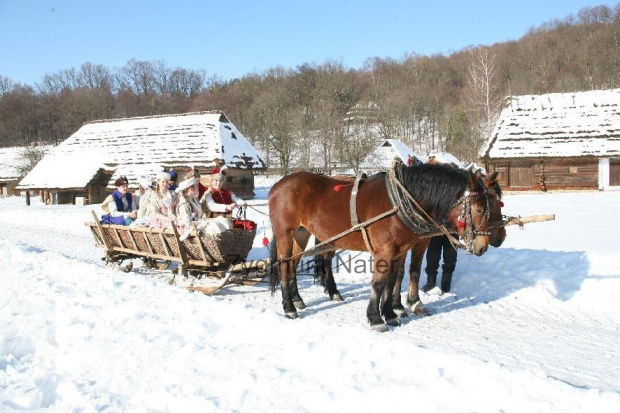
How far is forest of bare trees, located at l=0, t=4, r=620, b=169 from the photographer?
143 feet

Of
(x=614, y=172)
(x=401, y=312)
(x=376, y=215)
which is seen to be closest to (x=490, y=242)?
(x=376, y=215)

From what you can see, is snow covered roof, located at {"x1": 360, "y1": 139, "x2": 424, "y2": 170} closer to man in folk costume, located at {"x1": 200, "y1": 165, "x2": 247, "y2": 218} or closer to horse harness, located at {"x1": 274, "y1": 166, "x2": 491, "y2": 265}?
man in folk costume, located at {"x1": 200, "y1": 165, "x2": 247, "y2": 218}

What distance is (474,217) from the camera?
14.5 ft

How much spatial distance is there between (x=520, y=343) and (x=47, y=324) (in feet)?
14.5

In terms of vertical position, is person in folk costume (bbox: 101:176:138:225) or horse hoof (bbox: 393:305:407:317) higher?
person in folk costume (bbox: 101:176:138:225)

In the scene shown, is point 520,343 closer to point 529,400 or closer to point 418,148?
point 529,400

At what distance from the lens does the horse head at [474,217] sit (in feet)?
14.4

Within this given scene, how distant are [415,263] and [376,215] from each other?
1.10m

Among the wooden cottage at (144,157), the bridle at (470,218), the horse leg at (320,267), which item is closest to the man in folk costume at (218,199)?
the horse leg at (320,267)

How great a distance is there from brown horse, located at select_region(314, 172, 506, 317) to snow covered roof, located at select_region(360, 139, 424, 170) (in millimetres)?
28395

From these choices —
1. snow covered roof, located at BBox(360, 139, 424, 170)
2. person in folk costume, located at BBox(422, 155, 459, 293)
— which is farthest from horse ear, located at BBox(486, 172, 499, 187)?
snow covered roof, located at BBox(360, 139, 424, 170)

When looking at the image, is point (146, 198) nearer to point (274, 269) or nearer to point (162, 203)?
point (162, 203)

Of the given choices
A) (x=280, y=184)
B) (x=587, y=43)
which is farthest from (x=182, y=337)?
(x=587, y=43)

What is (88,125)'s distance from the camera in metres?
31.6
